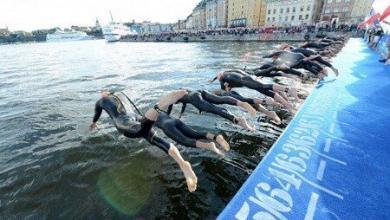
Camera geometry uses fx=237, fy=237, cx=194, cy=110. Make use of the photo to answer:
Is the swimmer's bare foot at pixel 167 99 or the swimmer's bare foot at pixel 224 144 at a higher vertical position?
the swimmer's bare foot at pixel 167 99

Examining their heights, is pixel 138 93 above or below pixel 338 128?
below

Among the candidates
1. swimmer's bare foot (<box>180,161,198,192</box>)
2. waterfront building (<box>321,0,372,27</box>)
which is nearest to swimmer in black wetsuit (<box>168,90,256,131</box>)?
swimmer's bare foot (<box>180,161,198,192</box>)

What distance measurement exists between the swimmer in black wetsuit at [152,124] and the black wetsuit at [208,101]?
4.00ft

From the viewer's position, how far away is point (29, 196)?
4.87 m

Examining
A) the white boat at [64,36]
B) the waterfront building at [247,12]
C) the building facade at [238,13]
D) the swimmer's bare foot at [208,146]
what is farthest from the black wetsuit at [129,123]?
the white boat at [64,36]

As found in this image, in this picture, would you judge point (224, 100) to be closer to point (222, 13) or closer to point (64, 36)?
point (222, 13)

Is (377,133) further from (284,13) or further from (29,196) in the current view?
(284,13)

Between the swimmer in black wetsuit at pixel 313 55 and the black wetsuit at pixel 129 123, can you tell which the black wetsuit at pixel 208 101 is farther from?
the swimmer in black wetsuit at pixel 313 55

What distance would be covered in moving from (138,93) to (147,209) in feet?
28.7

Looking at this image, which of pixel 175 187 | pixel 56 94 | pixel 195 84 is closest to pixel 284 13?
pixel 195 84

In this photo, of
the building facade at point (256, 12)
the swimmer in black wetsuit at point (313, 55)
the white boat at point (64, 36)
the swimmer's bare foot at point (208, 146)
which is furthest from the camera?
the white boat at point (64, 36)

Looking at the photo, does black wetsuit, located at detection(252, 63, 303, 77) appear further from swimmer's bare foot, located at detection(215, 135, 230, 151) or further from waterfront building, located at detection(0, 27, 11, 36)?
waterfront building, located at detection(0, 27, 11, 36)

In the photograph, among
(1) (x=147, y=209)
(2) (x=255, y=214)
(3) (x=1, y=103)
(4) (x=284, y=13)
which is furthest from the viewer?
(4) (x=284, y=13)

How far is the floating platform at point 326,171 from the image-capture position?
3.10 meters
